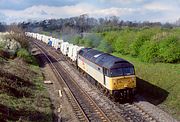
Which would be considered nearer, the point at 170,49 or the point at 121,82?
the point at 121,82

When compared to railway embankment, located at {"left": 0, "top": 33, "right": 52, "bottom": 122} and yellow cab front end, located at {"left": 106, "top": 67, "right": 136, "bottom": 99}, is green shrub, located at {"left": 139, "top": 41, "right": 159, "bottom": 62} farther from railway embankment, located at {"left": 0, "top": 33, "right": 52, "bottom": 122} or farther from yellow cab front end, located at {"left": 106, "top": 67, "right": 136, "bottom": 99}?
railway embankment, located at {"left": 0, "top": 33, "right": 52, "bottom": 122}

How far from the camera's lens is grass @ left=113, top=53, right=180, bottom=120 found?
24.2 m

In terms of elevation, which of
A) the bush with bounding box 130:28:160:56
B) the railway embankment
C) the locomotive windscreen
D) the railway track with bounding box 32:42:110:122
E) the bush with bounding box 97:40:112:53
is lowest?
the railway track with bounding box 32:42:110:122

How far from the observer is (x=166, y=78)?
2869cm

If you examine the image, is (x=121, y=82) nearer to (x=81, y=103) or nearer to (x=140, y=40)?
(x=81, y=103)

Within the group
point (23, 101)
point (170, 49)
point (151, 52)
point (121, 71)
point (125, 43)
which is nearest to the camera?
point (23, 101)

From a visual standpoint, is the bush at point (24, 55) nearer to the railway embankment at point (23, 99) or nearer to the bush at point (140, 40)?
the railway embankment at point (23, 99)

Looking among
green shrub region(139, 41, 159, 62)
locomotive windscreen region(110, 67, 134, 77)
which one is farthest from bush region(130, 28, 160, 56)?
locomotive windscreen region(110, 67, 134, 77)

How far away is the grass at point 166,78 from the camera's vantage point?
2417 centimetres

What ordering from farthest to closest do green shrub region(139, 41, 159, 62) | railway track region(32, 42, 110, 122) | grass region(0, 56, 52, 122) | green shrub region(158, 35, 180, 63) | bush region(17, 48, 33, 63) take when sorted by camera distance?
bush region(17, 48, 33, 63) → green shrub region(139, 41, 159, 62) → green shrub region(158, 35, 180, 63) → railway track region(32, 42, 110, 122) → grass region(0, 56, 52, 122)

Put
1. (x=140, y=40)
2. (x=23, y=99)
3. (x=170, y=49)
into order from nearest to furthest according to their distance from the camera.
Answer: (x=23, y=99), (x=170, y=49), (x=140, y=40)

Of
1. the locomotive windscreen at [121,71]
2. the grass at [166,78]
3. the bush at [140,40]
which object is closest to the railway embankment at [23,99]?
the locomotive windscreen at [121,71]

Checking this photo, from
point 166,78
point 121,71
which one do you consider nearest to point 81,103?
point 121,71

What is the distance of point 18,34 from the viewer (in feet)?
196
